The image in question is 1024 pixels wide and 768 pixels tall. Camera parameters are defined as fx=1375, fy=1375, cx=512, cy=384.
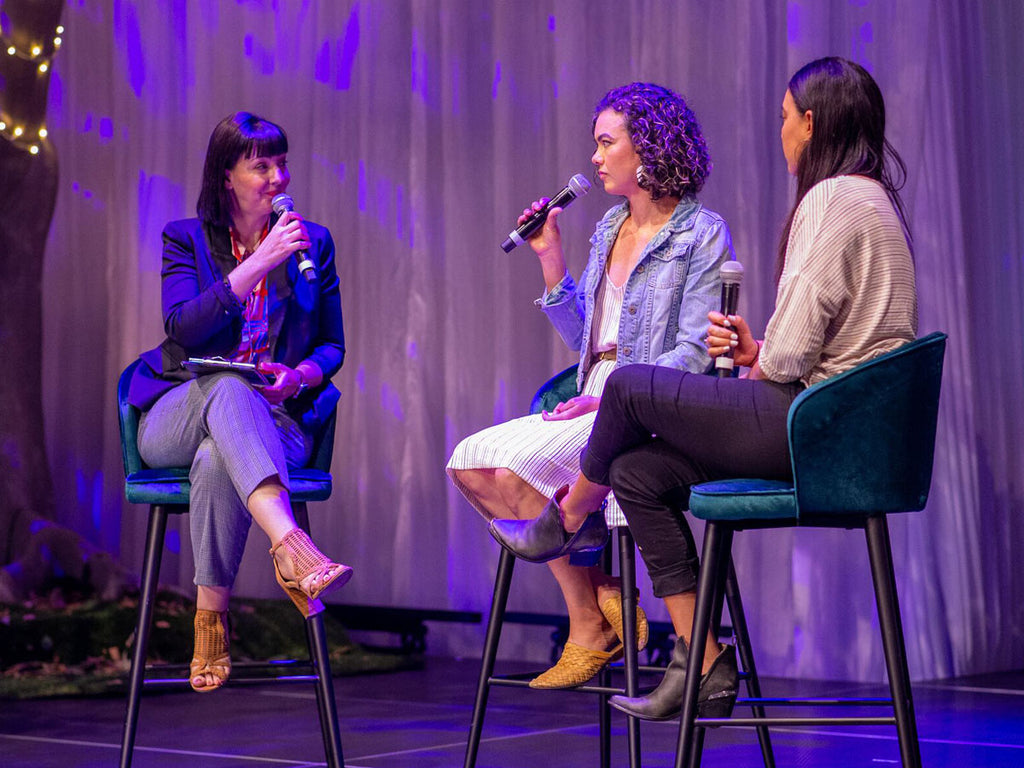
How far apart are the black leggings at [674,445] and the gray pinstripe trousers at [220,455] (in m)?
0.72

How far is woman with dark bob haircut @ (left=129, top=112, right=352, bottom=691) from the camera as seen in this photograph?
8.94 feet

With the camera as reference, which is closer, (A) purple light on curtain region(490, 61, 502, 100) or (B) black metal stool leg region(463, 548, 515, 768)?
(B) black metal stool leg region(463, 548, 515, 768)

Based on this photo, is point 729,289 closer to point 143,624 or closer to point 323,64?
point 143,624

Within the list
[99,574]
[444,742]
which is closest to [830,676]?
[444,742]

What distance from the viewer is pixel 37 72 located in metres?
6.28

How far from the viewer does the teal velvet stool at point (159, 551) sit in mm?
2746

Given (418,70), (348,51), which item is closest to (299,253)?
(418,70)

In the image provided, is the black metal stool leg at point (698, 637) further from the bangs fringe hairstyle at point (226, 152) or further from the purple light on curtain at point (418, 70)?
the purple light on curtain at point (418, 70)

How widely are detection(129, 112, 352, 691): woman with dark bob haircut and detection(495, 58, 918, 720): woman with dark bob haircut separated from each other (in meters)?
0.65

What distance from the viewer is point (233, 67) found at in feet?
20.8

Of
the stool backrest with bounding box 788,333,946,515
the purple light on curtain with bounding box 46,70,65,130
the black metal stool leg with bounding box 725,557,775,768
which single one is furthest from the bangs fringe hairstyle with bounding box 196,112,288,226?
the purple light on curtain with bounding box 46,70,65,130

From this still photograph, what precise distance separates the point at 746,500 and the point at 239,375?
3.99ft

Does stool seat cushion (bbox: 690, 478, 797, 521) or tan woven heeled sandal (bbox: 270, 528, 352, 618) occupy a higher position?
stool seat cushion (bbox: 690, 478, 797, 521)

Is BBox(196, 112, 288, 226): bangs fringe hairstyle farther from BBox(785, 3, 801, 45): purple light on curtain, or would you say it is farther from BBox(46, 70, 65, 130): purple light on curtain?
BBox(46, 70, 65, 130): purple light on curtain
